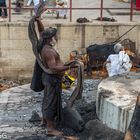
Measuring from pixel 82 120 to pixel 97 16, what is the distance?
8537 mm

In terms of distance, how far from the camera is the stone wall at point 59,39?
16297 millimetres

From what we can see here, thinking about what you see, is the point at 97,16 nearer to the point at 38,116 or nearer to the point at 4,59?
the point at 4,59

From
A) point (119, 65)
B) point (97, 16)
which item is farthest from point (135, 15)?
point (119, 65)

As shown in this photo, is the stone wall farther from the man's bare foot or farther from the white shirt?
the man's bare foot

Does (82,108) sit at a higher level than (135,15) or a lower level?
lower

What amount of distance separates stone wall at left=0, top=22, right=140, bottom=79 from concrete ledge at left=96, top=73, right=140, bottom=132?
5206 mm

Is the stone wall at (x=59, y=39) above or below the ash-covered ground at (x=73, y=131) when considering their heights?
above

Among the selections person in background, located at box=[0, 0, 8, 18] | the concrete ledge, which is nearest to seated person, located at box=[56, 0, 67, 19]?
person in background, located at box=[0, 0, 8, 18]

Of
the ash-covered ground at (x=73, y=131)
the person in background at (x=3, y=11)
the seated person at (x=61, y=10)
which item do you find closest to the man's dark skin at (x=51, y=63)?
the ash-covered ground at (x=73, y=131)

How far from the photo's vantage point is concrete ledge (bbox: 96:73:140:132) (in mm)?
9469

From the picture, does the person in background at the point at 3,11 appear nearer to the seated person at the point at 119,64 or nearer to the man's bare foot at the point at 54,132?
the seated person at the point at 119,64

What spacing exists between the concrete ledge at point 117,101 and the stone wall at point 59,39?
5.21 meters

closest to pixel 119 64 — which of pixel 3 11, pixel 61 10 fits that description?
pixel 61 10

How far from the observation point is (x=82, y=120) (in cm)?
989
